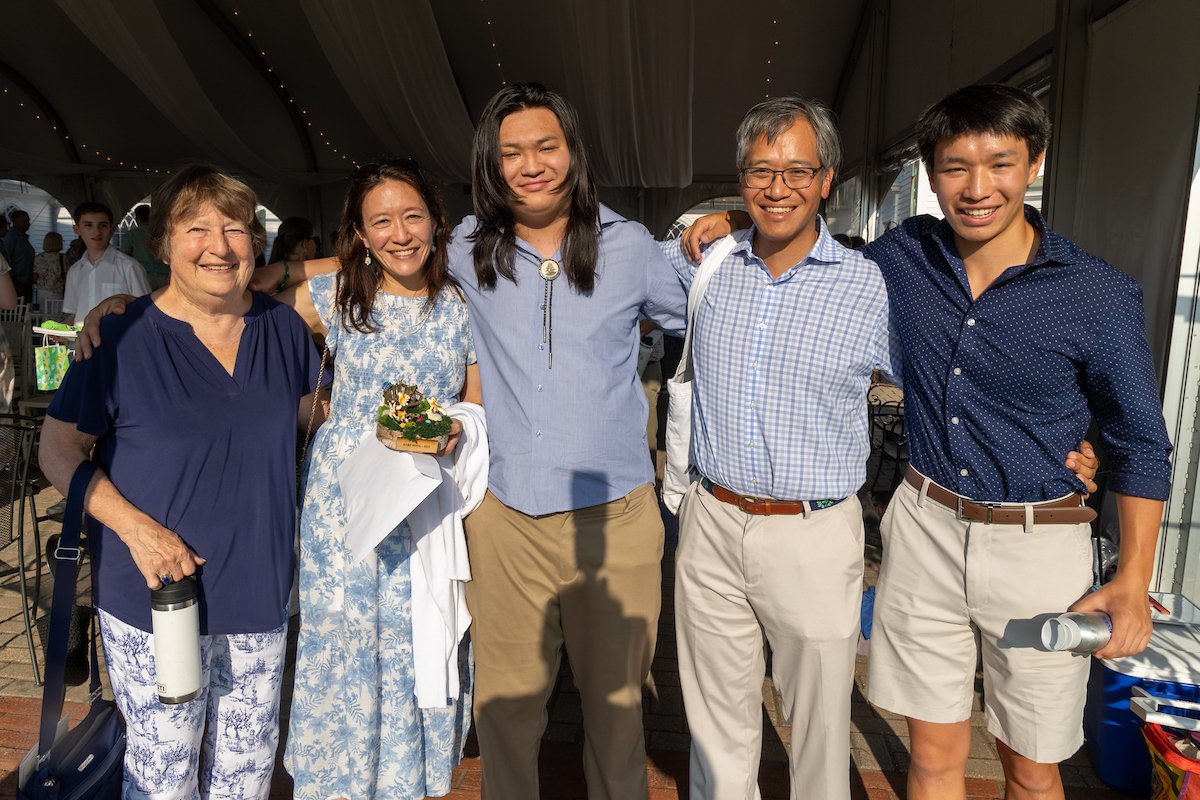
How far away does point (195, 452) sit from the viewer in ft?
6.45

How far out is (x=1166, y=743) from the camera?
2.40 metres

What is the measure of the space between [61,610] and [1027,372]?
2513 mm

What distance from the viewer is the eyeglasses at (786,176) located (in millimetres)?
2023

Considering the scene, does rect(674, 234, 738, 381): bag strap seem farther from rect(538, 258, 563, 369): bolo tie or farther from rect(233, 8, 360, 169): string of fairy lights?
rect(233, 8, 360, 169): string of fairy lights

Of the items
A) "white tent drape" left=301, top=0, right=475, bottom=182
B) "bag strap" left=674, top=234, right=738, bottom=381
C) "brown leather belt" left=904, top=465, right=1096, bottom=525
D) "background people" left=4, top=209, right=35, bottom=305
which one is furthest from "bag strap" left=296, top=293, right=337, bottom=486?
"background people" left=4, top=209, right=35, bottom=305

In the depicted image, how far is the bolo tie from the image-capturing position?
2.24 meters

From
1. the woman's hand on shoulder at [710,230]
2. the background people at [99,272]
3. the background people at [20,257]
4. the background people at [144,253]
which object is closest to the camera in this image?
the woman's hand on shoulder at [710,230]

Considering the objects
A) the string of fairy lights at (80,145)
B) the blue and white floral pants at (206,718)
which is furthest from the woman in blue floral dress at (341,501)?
the string of fairy lights at (80,145)

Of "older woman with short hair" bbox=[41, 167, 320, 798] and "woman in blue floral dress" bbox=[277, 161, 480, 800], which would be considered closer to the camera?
"older woman with short hair" bbox=[41, 167, 320, 798]

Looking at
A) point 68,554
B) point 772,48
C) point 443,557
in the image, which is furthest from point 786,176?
point 772,48

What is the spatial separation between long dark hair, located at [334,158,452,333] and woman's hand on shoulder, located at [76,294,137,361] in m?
0.57

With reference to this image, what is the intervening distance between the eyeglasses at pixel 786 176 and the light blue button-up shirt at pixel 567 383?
42cm

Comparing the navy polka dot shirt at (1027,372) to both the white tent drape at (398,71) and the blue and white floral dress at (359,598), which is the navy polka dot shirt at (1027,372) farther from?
the white tent drape at (398,71)

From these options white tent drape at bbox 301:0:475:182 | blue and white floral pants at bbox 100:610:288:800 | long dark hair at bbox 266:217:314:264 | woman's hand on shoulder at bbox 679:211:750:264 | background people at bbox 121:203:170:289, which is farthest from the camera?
background people at bbox 121:203:170:289
